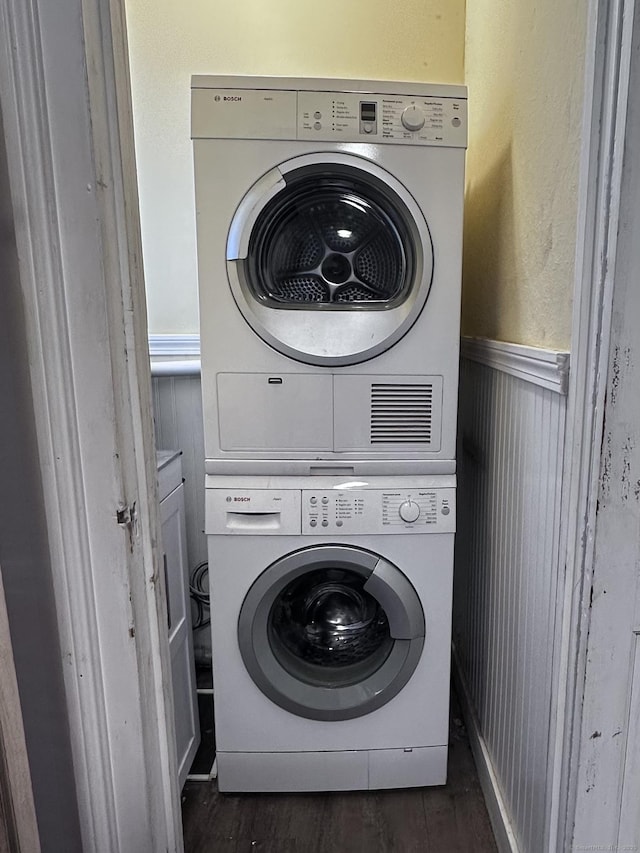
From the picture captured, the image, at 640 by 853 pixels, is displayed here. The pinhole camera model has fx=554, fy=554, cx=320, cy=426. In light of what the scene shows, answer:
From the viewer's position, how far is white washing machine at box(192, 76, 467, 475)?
1256 millimetres

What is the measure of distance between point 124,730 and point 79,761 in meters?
0.07

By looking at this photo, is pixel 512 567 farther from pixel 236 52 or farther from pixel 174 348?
pixel 236 52

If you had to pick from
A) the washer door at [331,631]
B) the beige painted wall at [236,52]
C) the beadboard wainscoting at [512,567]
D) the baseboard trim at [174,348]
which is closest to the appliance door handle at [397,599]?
the washer door at [331,631]

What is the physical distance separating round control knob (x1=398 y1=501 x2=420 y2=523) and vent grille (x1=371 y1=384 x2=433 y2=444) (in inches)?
6.1

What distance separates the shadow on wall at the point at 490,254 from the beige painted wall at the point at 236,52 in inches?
19.9

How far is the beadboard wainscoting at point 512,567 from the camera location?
3.38ft

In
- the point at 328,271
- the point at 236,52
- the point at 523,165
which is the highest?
the point at 236,52

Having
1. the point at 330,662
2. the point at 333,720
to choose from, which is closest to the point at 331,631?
the point at 330,662

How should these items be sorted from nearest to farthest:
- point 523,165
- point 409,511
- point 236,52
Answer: point 523,165 < point 409,511 < point 236,52

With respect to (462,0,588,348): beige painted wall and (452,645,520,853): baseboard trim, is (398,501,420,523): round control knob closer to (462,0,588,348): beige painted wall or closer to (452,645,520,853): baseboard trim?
(462,0,588,348): beige painted wall

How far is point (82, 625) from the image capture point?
698mm

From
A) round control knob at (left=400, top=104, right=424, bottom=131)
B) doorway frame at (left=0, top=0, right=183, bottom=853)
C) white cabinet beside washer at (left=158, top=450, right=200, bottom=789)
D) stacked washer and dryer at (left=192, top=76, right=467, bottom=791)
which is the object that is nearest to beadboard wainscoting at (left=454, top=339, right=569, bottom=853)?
stacked washer and dryer at (left=192, top=76, right=467, bottom=791)

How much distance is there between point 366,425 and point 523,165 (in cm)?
68

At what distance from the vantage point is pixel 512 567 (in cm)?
129
